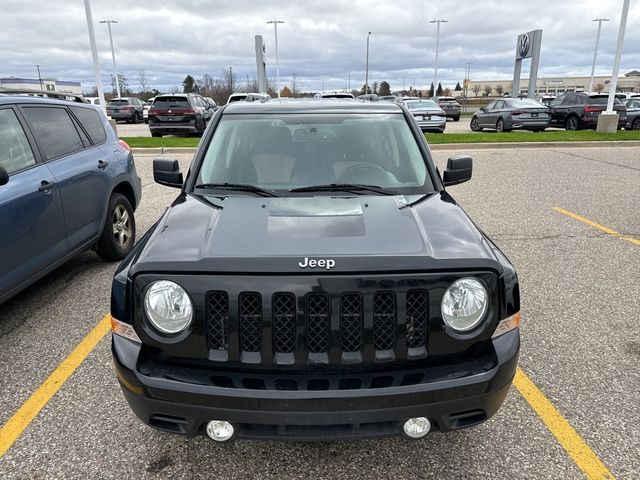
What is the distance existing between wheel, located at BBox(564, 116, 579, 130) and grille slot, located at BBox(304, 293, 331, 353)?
23154 millimetres

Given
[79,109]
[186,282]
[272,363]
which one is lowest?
[272,363]

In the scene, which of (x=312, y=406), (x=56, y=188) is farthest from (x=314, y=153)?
(x=56, y=188)

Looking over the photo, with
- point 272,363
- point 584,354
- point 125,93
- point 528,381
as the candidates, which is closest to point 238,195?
point 272,363

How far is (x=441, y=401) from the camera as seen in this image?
1988 mm

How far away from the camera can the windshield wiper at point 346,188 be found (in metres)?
2.97

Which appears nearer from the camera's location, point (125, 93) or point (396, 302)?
point (396, 302)

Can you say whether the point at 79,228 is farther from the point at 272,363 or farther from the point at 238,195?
the point at 272,363

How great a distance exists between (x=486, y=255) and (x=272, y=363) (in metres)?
1.04

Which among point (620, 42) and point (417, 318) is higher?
point (620, 42)

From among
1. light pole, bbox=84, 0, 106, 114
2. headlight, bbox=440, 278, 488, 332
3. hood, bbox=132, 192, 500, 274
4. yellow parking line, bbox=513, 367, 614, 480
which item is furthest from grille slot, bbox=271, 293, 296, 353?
light pole, bbox=84, 0, 106, 114

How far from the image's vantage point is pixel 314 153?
10.9 feet

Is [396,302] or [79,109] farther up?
[79,109]

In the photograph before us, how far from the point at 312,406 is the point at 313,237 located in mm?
728

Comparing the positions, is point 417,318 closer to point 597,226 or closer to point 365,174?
point 365,174
